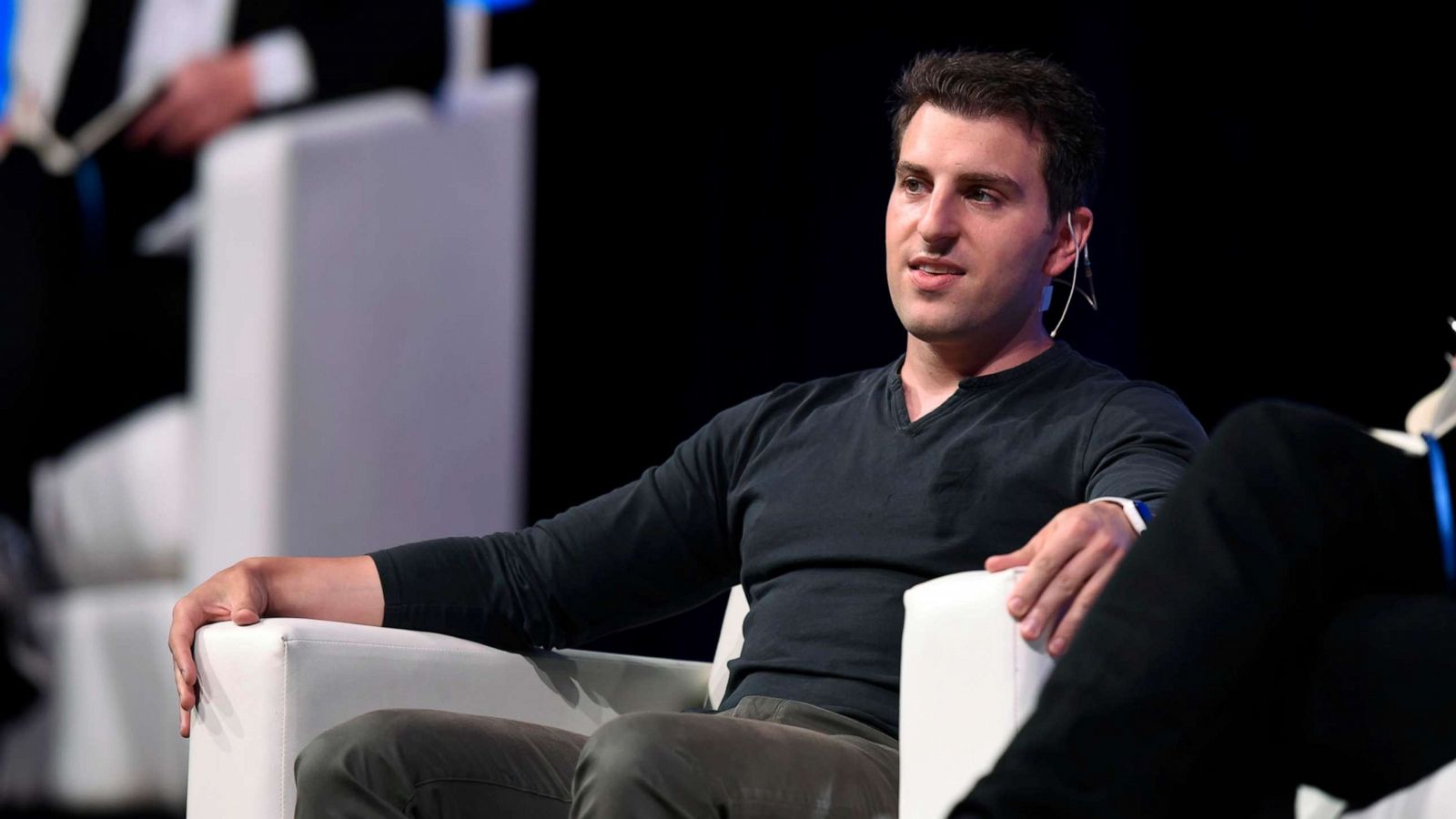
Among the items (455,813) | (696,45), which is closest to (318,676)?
(455,813)

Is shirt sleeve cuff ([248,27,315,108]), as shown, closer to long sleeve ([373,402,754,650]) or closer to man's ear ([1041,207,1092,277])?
long sleeve ([373,402,754,650])

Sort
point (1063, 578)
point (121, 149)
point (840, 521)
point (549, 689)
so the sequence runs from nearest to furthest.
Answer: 1. point (1063, 578)
2. point (840, 521)
3. point (549, 689)
4. point (121, 149)

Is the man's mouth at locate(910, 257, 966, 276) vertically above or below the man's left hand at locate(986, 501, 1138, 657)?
above

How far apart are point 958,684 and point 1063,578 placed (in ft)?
0.33

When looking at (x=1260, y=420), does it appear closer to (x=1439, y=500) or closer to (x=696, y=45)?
(x=1439, y=500)

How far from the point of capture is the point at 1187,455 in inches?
52.6

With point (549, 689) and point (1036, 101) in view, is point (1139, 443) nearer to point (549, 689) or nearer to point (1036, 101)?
point (1036, 101)

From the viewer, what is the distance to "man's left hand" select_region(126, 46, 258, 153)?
9.71ft

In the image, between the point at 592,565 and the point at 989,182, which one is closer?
the point at 989,182

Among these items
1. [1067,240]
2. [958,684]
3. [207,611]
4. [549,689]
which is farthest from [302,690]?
[1067,240]

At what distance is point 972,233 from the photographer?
59.5 inches

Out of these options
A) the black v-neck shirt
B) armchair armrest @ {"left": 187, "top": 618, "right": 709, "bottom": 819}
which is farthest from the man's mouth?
armchair armrest @ {"left": 187, "top": 618, "right": 709, "bottom": 819}

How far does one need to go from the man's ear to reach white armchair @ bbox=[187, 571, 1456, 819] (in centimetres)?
47

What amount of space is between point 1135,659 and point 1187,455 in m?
0.45
